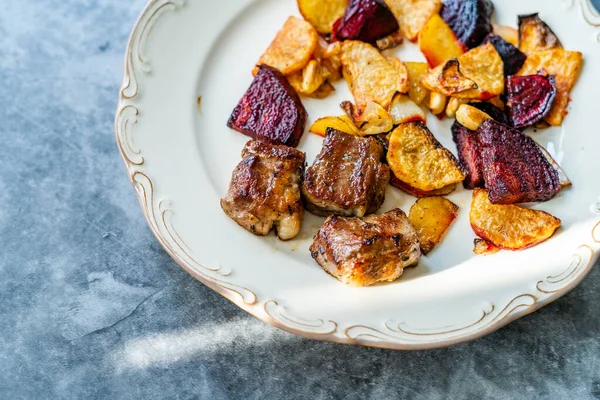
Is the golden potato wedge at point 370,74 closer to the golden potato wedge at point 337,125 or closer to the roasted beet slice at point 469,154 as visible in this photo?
the golden potato wedge at point 337,125

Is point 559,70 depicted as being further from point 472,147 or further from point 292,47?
point 292,47

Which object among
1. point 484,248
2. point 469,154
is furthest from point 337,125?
point 484,248

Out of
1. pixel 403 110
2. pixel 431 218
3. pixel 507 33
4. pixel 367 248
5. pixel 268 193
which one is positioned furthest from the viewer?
pixel 507 33

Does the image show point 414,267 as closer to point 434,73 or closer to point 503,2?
point 434,73

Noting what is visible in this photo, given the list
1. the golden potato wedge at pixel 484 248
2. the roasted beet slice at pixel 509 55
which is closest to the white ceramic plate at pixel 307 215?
the golden potato wedge at pixel 484 248

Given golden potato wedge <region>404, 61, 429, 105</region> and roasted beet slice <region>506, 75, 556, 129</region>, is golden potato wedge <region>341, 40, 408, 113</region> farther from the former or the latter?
roasted beet slice <region>506, 75, 556, 129</region>

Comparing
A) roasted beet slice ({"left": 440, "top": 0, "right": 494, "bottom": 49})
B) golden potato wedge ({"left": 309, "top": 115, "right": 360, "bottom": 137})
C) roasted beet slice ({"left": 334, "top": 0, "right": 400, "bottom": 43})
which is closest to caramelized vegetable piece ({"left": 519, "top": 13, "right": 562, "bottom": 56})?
roasted beet slice ({"left": 440, "top": 0, "right": 494, "bottom": 49})
